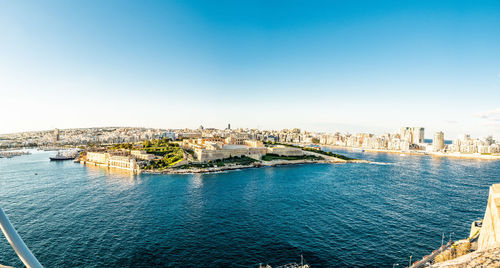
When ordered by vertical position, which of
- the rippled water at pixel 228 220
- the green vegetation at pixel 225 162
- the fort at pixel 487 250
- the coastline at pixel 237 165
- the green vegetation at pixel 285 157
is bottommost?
the rippled water at pixel 228 220

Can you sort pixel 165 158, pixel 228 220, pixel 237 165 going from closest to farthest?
pixel 228 220 < pixel 165 158 < pixel 237 165

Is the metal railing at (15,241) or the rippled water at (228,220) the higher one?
the metal railing at (15,241)

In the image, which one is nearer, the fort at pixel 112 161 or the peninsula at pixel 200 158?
the fort at pixel 112 161

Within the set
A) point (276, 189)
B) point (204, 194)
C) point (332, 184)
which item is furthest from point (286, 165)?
point (204, 194)

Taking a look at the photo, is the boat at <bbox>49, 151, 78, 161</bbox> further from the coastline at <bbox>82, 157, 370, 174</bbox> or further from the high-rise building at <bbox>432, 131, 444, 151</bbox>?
the high-rise building at <bbox>432, 131, 444, 151</bbox>

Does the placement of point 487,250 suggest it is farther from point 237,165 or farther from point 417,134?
point 417,134

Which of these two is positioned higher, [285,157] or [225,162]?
[285,157]

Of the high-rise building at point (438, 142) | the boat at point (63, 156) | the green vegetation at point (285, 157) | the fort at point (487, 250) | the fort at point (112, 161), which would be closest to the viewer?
the fort at point (487, 250)

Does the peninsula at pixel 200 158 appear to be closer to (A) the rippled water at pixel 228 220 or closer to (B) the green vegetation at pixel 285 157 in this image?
(B) the green vegetation at pixel 285 157

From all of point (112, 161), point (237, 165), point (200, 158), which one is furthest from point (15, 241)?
point (112, 161)

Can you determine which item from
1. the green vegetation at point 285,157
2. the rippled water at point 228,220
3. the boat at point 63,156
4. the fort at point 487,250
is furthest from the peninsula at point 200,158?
the fort at point 487,250
